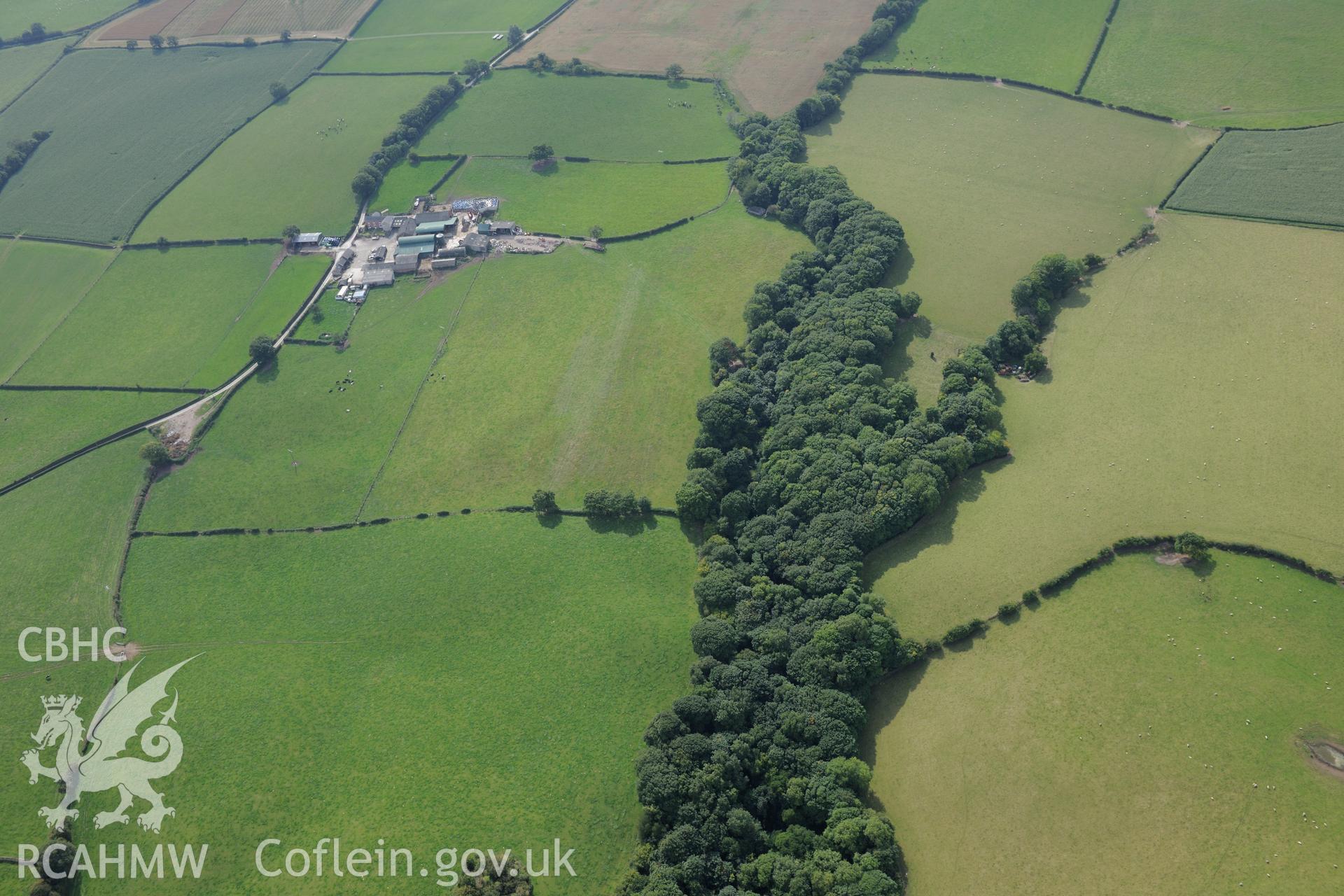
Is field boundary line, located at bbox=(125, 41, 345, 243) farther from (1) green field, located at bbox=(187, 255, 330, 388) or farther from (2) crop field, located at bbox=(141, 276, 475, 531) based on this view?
(2) crop field, located at bbox=(141, 276, 475, 531)

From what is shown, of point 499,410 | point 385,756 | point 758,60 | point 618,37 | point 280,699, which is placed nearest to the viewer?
point 385,756

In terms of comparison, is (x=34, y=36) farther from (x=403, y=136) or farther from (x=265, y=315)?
(x=265, y=315)

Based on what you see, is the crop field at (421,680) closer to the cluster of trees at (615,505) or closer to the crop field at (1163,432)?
the cluster of trees at (615,505)

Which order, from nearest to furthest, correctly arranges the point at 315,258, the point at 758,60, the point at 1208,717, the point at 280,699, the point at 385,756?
the point at 1208,717, the point at 385,756, the point at 280,699, the point at 315,258, the point at 758,60

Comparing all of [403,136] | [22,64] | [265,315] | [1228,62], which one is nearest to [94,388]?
[265,315]

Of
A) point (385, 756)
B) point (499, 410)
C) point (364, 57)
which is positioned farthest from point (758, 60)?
point (385, 756)

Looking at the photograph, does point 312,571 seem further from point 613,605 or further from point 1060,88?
point 1060,88

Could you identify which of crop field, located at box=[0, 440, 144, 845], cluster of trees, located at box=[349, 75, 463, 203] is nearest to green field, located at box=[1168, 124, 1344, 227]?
cluster of trees, located at box=[349, 75, 463, 203]
